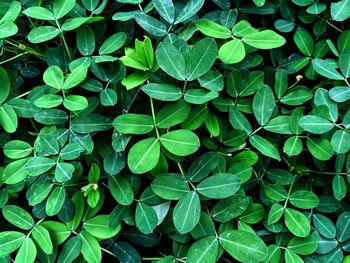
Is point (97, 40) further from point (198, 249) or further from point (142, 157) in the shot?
point (198, 249)

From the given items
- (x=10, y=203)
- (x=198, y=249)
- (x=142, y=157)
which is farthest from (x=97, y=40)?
(x=198, y=249)

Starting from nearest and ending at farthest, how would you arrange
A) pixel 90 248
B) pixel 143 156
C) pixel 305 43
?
pixel 143 156
pixel 90 248
pixel 305 43

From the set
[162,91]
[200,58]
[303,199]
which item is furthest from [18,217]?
[303,199]

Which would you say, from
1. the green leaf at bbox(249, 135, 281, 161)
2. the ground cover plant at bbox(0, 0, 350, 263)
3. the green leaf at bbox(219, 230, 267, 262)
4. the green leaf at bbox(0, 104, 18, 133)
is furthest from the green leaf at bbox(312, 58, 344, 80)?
the green leaf at bbox(0, 104, 18, 133)

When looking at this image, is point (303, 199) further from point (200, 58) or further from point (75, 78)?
point (75, 78)

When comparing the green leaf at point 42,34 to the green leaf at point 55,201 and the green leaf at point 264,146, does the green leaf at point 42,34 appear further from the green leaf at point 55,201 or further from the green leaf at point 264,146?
the green leaf at point 264,146

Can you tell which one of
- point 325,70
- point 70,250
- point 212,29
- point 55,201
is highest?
point 212,29

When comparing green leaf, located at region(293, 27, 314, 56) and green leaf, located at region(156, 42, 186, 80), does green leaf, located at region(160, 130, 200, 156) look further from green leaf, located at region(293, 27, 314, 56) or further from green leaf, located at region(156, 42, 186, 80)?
green leaf, located at region(293, 27, 314, 56)
